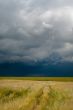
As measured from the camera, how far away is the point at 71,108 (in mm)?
18703

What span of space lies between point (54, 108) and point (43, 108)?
80 centimetres

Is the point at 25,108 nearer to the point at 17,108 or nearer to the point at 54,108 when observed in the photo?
the point at 17,108

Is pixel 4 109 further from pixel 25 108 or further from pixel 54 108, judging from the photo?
pixel 54 108

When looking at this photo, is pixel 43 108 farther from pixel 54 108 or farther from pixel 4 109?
pixel 4 109

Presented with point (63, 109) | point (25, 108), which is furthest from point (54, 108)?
point (25, 108)

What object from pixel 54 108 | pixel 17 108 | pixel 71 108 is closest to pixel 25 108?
pixel 17 108

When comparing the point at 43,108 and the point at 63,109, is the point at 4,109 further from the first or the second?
the point at 63,109

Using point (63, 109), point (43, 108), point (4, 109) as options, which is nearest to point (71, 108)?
point (63, 109)

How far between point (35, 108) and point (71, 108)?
2.58 m

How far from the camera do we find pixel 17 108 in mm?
18312

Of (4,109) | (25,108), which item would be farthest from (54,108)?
(4,109)

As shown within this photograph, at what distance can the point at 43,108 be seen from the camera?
60.5 feet

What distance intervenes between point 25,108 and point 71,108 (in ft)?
10.8

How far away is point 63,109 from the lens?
18.1 m
